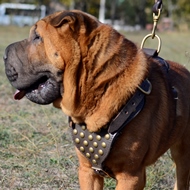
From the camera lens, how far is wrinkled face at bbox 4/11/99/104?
9.56 feet

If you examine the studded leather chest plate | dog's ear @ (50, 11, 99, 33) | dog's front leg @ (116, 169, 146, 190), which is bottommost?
dog's front leg @ (116, 169, 146, 190)

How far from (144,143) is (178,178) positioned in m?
1.14

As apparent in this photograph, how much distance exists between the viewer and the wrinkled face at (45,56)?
2914 mm

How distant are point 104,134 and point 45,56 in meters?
0.62

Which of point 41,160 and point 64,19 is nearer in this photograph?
point 64,19

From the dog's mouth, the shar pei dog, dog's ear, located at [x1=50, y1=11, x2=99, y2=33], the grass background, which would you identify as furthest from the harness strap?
the grass background

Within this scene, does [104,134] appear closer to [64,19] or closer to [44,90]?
[44,90]

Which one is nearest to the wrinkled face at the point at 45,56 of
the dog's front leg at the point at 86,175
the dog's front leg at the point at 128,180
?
the dog's front leg at the point at 86,175

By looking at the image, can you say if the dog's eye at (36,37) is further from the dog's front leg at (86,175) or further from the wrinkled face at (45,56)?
the dog's front leg at (86,175)

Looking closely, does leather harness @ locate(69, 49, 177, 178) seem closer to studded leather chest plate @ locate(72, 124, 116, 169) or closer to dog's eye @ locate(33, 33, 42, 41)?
studded leather chest plate @ locate(72, 124, 116, 169)

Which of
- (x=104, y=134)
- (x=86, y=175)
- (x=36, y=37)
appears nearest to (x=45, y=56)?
(x=36, y=37)

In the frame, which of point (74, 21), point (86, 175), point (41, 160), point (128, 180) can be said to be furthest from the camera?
point (41, 160)

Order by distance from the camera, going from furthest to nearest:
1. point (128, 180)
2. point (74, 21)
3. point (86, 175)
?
1. point (86, 175)
2. point (128, 180)
3. point (74, 21)

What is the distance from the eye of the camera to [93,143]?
3.02 m
